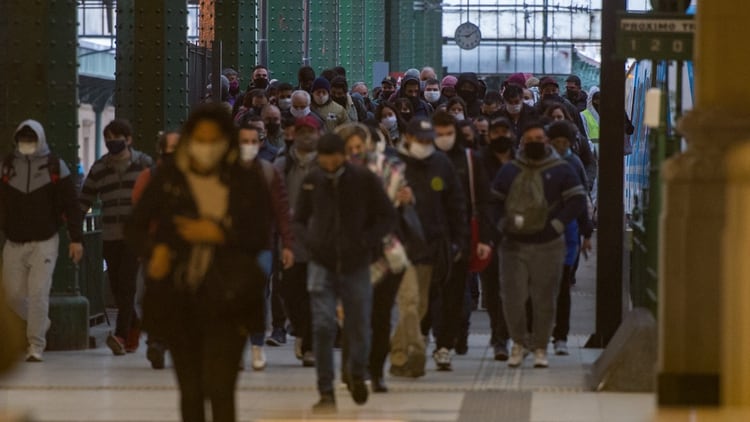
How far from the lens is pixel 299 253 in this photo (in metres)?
15.3

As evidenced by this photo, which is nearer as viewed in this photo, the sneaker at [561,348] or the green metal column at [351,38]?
the sneaker at [561,348]

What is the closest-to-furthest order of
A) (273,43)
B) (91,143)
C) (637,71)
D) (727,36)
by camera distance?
(727,36) < (637,71) < (273,43) < (91,143)

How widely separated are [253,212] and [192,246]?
0.33m

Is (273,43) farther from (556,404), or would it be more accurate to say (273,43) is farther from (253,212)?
(253,212)

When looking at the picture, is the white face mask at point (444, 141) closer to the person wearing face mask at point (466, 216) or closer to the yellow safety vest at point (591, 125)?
the person wearing face mask at point (466, 216)

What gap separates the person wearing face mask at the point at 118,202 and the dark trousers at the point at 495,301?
2.83 m

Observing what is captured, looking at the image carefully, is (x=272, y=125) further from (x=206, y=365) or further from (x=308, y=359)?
(x=206, y=365)

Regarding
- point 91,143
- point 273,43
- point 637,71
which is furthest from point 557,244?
point 91,143

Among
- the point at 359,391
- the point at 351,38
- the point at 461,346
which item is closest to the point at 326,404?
the point at 359,391

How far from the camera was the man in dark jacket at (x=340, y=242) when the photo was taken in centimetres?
1251

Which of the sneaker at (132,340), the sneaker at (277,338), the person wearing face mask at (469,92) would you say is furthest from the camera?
the person wearing face mask at (469,92)

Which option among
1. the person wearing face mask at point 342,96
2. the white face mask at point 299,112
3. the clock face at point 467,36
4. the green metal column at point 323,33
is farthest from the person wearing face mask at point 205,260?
the clock face at point 467,36

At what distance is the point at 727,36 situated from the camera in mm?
12141

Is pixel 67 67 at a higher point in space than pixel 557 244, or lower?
higher
